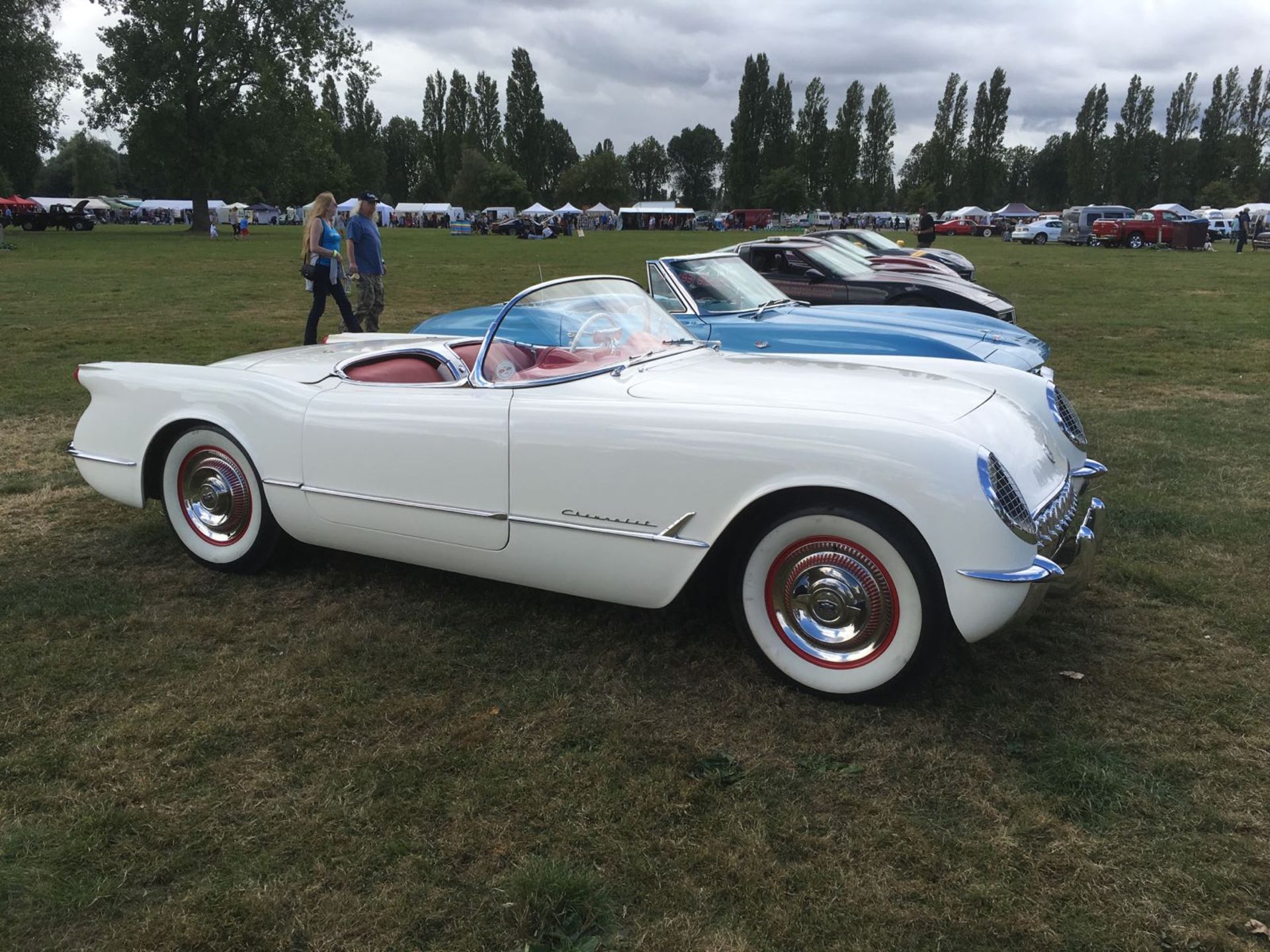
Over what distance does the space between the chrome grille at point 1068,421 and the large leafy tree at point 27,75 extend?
1711 inches

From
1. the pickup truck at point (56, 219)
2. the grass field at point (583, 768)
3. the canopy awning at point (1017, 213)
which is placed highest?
the canopy awning at point (1017, 213)

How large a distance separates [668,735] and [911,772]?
730mm

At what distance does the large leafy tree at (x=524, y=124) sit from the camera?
84.9m

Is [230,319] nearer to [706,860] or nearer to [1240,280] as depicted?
[706,860]

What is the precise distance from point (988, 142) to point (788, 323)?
85.2 metres

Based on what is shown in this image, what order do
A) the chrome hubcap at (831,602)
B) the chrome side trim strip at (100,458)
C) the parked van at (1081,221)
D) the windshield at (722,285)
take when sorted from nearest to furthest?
the chrome hubcap at (831,602) → the chrome side trim strip at (100,458) → the windshield at (722,285) → the parked van at (1081,221)

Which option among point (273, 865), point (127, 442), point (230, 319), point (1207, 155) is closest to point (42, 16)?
point (230, 319)

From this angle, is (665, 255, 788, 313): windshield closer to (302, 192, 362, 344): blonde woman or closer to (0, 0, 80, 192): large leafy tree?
(302, 192, 362, 344): blonde woman

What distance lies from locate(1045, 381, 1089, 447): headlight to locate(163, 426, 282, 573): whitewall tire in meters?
3.45

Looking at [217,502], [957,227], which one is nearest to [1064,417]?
[217,502]

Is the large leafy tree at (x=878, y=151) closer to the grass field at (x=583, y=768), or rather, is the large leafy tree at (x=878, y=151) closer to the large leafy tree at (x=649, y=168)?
the large leafy tree at (x=649, y=168)

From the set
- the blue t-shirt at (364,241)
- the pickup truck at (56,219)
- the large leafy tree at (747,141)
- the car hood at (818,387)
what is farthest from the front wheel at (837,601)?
the large leafy tree at (747,141)

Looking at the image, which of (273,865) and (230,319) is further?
(230,319)

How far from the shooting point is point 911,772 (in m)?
2.60
